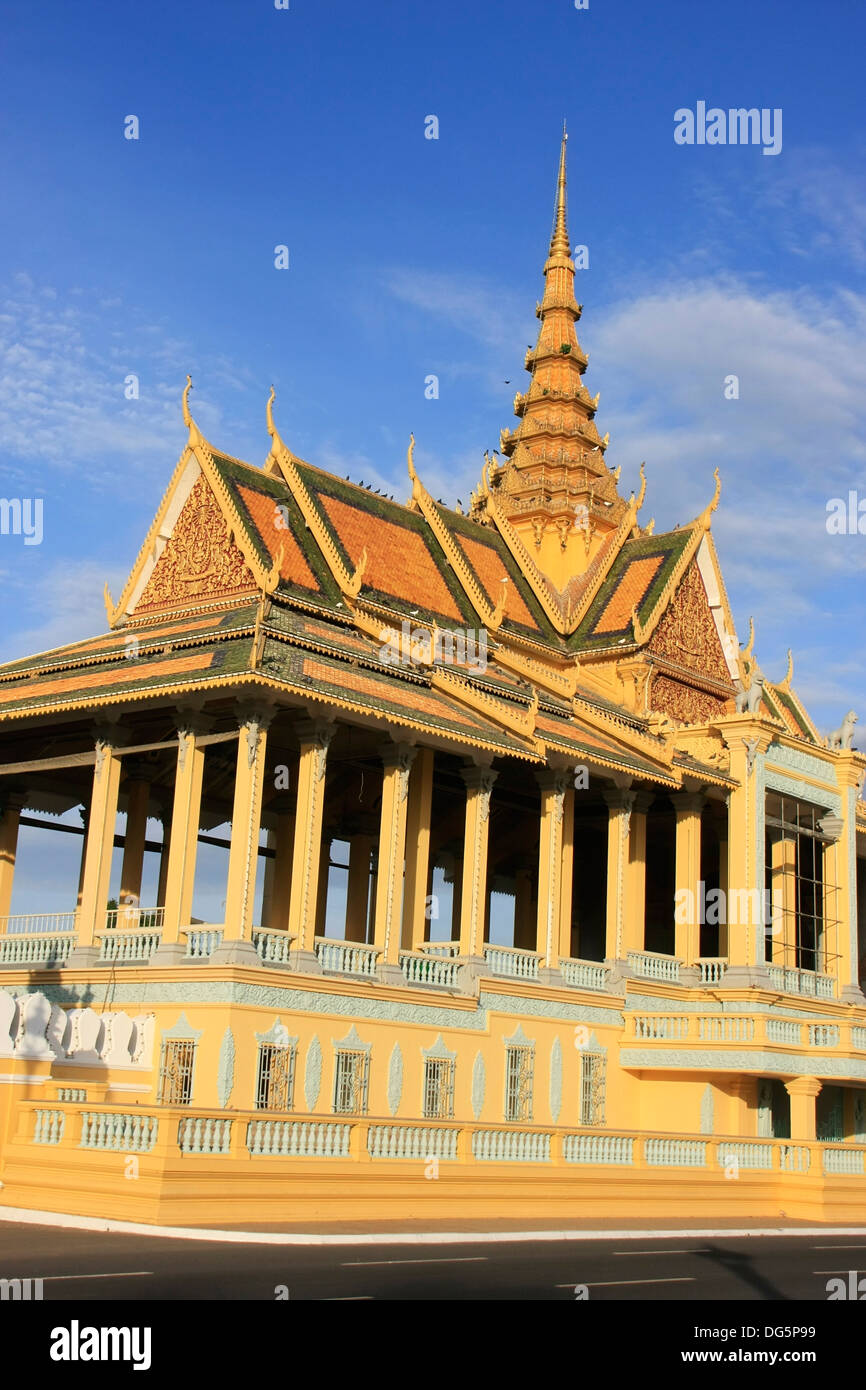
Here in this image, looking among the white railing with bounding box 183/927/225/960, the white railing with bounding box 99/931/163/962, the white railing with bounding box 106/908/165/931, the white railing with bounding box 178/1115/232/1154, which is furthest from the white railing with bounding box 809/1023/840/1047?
the white railing with bounding box 178/1115/232/1154

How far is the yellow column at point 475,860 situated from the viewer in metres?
27.1

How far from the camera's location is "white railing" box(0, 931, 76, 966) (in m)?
25.5

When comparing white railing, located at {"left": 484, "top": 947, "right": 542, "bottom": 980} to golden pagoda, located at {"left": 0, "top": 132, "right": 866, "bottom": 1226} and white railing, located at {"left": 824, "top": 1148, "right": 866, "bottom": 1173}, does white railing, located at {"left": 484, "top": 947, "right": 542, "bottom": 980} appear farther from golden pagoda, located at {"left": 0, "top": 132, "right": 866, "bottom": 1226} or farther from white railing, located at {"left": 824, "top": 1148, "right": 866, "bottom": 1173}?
white railing, located at {"left": 824, "top": 1148, "right": 866, "bottom": 1173}

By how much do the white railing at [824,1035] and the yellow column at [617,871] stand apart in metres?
3.74

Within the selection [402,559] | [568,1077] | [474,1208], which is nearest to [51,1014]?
[474,1208]

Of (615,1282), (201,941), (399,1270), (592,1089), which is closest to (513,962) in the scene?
(592,1089)

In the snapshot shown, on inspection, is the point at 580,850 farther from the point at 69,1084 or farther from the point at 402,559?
the point at 69,1084

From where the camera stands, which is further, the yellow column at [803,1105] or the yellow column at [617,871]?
the yellow column at [617,871]

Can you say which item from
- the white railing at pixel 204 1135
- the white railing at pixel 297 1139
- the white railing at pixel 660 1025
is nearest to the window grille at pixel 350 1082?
the white railing at pixel 297 1139

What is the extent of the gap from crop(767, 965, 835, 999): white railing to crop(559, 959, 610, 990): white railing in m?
3.51

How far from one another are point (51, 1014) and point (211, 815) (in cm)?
1371

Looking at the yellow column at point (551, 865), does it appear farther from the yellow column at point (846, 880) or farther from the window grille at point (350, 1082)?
the yellow column at point (846, 880)

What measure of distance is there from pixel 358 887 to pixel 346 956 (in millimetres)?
9113

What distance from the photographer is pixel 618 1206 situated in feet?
73.7
